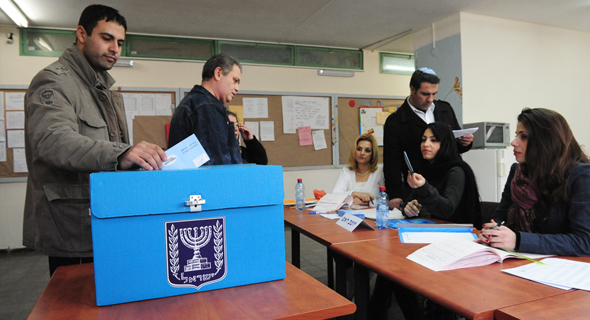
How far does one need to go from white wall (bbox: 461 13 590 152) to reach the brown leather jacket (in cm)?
382

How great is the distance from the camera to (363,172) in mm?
3176

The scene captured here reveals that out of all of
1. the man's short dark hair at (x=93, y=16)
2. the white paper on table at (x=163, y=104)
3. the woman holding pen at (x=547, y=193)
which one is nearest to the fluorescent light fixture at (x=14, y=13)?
the white paper on table at (x=163, y=104)

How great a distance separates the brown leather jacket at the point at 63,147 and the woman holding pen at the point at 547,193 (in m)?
1.29

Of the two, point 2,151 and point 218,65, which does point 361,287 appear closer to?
point 218,65

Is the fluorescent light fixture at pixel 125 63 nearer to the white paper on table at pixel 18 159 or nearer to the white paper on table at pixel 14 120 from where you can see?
the white paper on table at pixel 14 120

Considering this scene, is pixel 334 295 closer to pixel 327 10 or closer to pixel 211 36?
pixel 327 10

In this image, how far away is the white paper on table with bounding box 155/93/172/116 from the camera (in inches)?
171

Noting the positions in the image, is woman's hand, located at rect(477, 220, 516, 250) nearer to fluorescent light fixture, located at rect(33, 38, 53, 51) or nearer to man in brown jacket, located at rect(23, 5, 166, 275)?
man in brown jacket, located at rect(23, 5, 166, 275)

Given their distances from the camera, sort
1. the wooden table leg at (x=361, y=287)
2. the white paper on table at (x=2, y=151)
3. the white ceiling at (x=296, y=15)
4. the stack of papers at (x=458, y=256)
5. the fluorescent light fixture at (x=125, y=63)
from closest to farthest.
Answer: the stack of papers at (x=458, y=256)
the wooden table leg at (x=361, y=287)
the white ceiling at (x=296, y=15)
the white paper on table at (x=2, y=151)
the fluorescent light fixture at (x=125, y=63)

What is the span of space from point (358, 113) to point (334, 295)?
14.9 ft

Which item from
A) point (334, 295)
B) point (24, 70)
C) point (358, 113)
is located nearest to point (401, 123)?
point (334, 295)

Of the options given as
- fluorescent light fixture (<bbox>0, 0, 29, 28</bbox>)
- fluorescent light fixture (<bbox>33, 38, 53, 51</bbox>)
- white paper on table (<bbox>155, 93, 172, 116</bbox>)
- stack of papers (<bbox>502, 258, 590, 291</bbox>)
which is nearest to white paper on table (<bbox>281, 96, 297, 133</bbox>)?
white paper on table (<bbox>155, 93, 172, 116</bbox>)

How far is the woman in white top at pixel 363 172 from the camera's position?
3086 millimetres

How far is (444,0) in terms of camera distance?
3627mm
